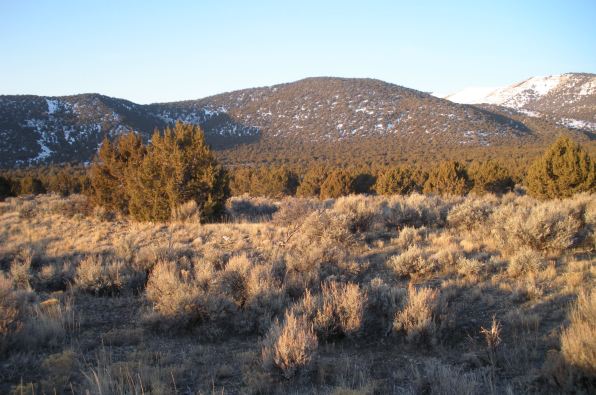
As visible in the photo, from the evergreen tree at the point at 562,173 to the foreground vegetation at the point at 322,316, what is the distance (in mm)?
8076

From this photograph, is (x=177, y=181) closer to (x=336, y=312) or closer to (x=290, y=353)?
(x=336, y=312)

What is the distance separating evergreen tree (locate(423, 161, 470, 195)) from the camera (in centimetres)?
2631

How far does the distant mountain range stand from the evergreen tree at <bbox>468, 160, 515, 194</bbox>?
120 feet

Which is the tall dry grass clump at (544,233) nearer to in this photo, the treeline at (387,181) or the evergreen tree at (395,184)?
the treeline at (387,181)

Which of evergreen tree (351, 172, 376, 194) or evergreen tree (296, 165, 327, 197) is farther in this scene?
evergreen tree (296, 165, 327, 197)

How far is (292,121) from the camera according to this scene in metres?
84.2

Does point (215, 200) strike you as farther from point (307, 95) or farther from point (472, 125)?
point (307, 95)

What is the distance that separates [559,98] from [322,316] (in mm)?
136891

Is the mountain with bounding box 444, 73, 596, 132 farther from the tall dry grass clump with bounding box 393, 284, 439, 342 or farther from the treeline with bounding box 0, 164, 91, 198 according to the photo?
the tall dry grass clump with bounding box 393, 284, 439, 342

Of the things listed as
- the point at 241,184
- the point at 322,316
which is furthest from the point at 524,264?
the point at 241,184

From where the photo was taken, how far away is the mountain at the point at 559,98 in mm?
86056

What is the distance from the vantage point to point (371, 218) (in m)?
11.0

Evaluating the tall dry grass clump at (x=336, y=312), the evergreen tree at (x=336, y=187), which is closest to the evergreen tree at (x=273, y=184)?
the evergreen tree at (x=336, y=187)

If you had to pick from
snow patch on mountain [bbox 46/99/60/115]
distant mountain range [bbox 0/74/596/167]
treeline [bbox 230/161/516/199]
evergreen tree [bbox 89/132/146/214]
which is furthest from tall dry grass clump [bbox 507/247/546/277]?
snow patch on mountain [bbox 46/99/60/115]
